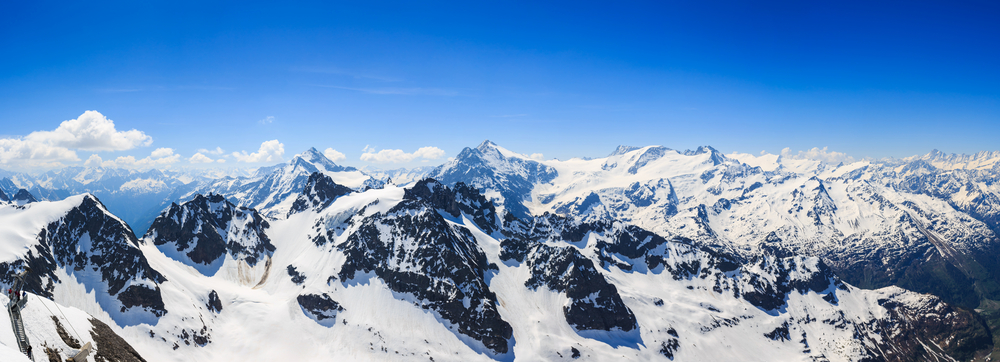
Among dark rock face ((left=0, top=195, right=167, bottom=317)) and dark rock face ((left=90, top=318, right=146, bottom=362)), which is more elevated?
dark rock face ((left=90, top=318, right=146, bottom=362))

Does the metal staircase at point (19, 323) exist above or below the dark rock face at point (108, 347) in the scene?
above

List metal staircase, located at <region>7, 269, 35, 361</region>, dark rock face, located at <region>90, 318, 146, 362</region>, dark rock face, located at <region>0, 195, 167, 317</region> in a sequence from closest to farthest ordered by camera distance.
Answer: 1. metal staircase, located at <region>7, 269, 35, 361</region>
2. dark rock face, located at <region>90, 318, 146, 362</region>
3. dark rock face, located at <region>0, 195, 167, 317</region>

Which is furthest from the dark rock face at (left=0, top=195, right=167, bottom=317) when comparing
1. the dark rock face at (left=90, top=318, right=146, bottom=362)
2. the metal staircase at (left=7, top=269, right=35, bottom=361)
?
the metal staircase at (left=7, top=269, right=35, bottom=361)

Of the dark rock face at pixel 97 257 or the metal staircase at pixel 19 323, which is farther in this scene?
the dark rock face at pixel 97 257

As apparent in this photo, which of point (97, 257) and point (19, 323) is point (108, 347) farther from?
point (97, 257)

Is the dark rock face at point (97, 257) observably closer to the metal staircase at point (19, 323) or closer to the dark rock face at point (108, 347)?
the dark rock face at point (108, 347)

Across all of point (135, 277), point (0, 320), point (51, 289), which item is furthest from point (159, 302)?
point (0, 320)

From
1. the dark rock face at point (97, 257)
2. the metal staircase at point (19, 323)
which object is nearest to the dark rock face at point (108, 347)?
the metal staircase at point (19, 323)

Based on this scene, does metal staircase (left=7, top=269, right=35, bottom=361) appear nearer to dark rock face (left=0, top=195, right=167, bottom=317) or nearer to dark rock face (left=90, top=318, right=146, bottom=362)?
dark rock face (left=90, top=318, right=146, bottom=362)
